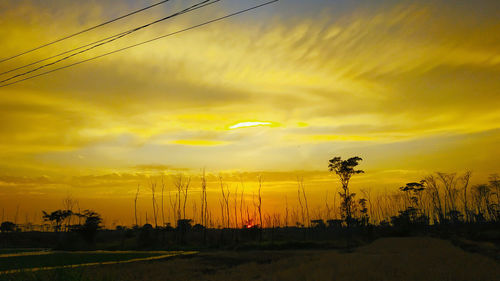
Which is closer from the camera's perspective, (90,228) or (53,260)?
(53,260)

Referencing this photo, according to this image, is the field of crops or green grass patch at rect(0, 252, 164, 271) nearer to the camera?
the field of crops

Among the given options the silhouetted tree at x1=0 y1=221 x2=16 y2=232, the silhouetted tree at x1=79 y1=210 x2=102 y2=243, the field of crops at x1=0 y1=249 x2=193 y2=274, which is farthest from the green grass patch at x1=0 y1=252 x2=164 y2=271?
the silhouetted tree at x1=0 y1=221 x2=16 y2=232

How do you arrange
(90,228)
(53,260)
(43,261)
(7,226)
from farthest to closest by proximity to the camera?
1. (7,226)
2. (90,228)
3. (53,260)
4. (43,261)

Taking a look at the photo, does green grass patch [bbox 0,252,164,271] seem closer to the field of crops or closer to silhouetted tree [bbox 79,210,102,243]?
the field of crops

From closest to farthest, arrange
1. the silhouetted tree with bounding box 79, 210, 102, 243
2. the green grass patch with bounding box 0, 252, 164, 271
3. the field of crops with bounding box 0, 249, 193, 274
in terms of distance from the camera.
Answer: the field of crops with bounding box 0, 249, 193, 274 → the green grass patch with bounding box 0, 252, 164, 271 → the silhouetted tree with bounding box 79, 210, 102, 243

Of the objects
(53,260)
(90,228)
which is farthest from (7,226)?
(53,260)

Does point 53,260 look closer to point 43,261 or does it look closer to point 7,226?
point 43,261

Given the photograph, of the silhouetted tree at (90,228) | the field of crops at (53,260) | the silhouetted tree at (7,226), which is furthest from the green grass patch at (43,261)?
the silhouetted tree at (7,226)

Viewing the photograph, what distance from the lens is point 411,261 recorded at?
17062 mm

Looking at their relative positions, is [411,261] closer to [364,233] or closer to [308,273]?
[308,273]

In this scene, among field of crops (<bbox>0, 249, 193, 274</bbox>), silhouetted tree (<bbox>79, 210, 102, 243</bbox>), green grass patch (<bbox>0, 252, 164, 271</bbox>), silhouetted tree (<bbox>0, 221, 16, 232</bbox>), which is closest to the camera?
field of crops (<bbox>0, 249, 193, 274</bbox>)

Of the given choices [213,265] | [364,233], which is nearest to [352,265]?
[213,265]

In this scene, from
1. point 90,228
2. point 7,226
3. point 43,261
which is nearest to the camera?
point 43,261

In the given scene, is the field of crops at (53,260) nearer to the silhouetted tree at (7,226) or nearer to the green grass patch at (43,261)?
the green grass patch at (43,261)
